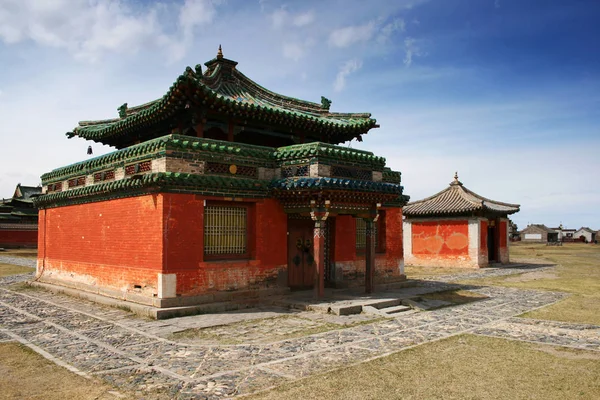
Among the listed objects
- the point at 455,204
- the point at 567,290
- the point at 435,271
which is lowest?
the point at 435,271

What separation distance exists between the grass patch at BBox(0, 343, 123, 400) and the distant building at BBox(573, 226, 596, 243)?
99011 millimetres

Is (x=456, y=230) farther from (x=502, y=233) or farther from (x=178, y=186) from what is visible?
(x=178, y=186)

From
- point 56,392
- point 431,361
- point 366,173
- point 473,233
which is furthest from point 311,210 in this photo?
point 473,233

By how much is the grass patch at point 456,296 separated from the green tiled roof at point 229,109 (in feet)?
19.7

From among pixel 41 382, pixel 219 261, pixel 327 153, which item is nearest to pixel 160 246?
pixel 219 261

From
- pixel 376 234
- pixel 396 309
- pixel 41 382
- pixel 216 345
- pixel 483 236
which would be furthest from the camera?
pixel 483 236

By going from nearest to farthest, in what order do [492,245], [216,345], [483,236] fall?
[216,345]
[483,236]
[492,245]

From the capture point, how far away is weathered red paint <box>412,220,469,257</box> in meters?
27.7

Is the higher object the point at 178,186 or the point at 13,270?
the point at 178,186

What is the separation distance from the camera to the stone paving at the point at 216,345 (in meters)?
6.76

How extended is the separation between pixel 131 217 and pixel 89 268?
10.8 feet

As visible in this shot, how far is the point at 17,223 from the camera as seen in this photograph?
44.7 metres

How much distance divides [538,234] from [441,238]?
212 ft

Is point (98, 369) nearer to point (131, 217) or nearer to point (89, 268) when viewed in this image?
point (131, 217)
